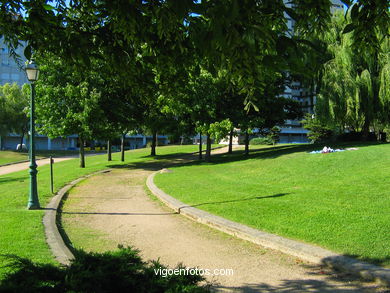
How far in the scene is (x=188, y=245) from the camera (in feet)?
20.5

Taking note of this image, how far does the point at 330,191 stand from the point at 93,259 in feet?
27.4

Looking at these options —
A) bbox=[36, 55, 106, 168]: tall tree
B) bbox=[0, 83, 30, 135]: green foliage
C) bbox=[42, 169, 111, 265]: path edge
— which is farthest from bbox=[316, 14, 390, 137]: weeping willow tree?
bbox=[0, 83, 30, 135]: green foliage

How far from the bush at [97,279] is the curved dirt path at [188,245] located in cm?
114

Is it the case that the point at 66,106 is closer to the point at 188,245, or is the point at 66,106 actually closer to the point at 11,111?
the point at 188,245

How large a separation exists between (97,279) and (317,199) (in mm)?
7497

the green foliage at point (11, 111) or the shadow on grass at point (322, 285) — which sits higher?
the green foliage at point (11, 111)

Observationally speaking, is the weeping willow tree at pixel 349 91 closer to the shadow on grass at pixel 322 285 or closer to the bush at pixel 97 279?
the shadow on grass at pixel 322 285

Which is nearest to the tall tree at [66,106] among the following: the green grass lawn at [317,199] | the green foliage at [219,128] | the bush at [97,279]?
the green foliage at [219,128]

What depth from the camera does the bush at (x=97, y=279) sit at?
8.32ft

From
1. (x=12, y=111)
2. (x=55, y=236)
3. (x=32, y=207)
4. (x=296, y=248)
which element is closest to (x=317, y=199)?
(x=296, y=248)

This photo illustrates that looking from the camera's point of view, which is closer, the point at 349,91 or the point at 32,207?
the point at 32,207

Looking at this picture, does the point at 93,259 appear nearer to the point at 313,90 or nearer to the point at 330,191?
the point at 330,191

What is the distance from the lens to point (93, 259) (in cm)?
324

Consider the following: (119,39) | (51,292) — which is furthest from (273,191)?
(51,292)
